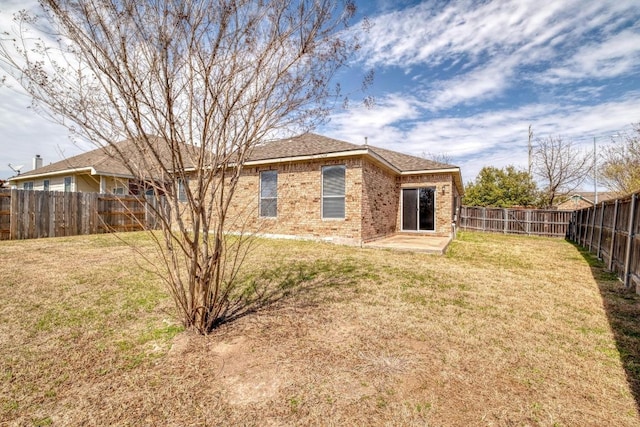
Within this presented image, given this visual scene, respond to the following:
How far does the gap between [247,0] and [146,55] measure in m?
1.10

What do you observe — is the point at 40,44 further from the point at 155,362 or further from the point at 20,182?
the point at 20,182

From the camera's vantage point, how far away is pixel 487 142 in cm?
2708

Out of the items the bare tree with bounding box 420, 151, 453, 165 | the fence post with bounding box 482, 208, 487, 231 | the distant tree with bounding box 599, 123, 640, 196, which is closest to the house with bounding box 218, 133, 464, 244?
the fence post with bounding box 482, 208, 487, 231

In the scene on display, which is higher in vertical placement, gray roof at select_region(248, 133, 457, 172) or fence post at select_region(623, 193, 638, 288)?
gray roof at select_region(248, 133, 457, 172)

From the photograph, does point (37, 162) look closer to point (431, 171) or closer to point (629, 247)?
point (431, 171)

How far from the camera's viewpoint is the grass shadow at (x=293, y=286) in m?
3.96

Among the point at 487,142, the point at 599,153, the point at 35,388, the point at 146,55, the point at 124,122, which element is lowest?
the point at 35,388

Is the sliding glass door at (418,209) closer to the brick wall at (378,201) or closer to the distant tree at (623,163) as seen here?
the brick wall at (378,201)

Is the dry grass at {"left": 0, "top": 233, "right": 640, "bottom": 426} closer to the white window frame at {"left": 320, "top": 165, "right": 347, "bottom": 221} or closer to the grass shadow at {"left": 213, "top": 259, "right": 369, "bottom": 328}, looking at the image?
the grass shadow at {"left": 213, "top": 259, "right": 369, "bottom": 328}

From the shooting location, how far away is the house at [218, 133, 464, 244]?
9.44m

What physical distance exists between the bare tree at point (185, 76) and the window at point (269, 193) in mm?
7671

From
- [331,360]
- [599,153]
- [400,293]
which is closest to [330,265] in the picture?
[400,293]

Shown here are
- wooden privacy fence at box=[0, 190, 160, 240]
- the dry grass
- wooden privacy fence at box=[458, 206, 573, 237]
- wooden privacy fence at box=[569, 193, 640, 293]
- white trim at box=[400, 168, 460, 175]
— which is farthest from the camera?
wooden privacy fence at box=[458, 206, 573, 237]

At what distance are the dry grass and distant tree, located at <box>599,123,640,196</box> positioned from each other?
49.8 feet
